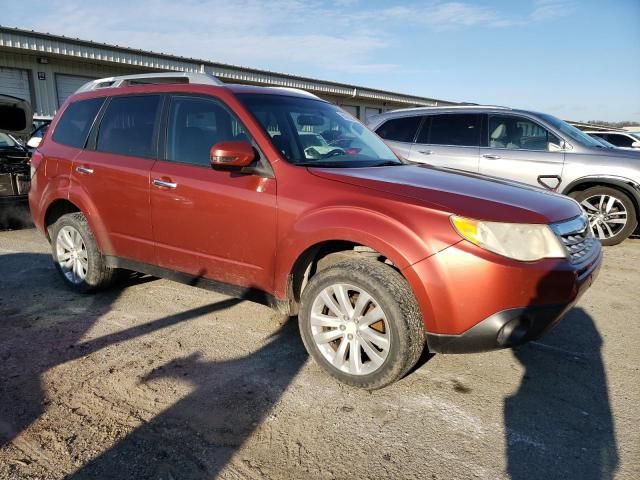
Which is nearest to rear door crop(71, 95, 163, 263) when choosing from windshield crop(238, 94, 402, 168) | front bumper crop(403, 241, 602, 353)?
windshield crop(238, 94, 402, 168)

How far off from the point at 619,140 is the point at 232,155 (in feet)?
49.0

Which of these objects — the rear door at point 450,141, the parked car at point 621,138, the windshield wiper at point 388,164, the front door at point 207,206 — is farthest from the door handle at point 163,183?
the parked car at point 621,138

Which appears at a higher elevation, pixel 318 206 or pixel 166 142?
→ pixel 166 142

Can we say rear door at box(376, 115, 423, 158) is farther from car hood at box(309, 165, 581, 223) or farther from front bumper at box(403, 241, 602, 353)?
front bumper at box(403, 241, 602, 353)

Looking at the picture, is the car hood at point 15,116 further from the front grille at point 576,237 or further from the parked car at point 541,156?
the front grille at point 576,237

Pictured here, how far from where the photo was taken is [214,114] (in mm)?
3404

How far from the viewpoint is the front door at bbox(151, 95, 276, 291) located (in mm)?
3062

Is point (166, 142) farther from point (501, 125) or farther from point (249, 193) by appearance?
point (501, 125)

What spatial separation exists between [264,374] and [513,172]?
5009 millimetres

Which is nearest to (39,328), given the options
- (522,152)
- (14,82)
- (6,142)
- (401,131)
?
(401,131)

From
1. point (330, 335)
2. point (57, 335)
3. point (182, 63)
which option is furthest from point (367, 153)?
point (182, 63)

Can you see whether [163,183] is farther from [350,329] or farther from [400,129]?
[400,129]

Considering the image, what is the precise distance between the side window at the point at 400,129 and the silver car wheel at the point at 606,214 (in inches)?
103

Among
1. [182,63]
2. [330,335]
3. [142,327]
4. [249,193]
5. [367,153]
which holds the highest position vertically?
[182,63]
